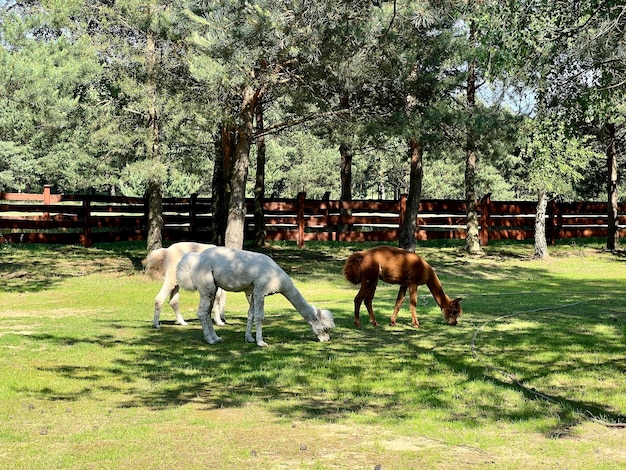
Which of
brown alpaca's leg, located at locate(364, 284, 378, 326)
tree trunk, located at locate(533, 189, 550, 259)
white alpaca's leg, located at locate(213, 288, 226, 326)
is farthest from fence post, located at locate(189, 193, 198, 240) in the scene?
brown alpaca's leg, located at locate(364, 284, 378, 326)

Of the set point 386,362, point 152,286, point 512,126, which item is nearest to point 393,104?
A: point 512,126

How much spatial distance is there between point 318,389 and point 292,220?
74.7 ft

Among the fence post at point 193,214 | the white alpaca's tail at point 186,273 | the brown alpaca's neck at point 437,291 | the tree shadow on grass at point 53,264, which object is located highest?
the fence post at point 193,214

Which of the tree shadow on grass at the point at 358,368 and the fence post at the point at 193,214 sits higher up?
Result: the fence post at the point at 193,214

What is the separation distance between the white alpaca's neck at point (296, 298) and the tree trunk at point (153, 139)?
1097 centimetres

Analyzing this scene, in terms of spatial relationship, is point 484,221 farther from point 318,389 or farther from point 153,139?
point 318,389

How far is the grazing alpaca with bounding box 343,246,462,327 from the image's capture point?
42.5 feet

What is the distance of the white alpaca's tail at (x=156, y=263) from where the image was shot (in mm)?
13477

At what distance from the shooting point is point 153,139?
2236 centimetres

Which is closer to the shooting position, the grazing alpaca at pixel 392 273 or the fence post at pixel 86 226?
the grazing alpaca at pixel 392 273

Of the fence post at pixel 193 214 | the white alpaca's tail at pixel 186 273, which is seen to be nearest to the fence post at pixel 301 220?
the fence post at pixel 193 214

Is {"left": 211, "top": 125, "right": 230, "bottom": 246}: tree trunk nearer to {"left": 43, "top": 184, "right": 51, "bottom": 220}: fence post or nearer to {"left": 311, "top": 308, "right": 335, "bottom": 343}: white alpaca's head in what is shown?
{"left": 43, "top": 184, "right": 51, "bottom": 220}: fence post

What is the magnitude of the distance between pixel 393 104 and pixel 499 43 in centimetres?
1087

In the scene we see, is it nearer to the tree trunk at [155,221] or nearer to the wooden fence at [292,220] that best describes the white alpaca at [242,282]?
the tree trunk at [155,221]
